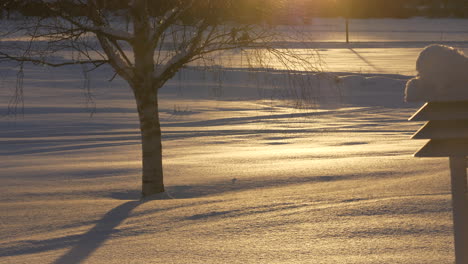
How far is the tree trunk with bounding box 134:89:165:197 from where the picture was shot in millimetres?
7148

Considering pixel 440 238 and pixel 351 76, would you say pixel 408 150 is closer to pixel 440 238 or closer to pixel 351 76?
pixel 440 238

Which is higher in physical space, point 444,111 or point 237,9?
point 237,9

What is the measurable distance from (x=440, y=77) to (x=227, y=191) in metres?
4.32

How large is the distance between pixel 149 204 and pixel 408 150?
436 centimetres

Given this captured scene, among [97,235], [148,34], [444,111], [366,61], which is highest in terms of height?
[366,61]

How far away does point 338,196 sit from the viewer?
251 inches

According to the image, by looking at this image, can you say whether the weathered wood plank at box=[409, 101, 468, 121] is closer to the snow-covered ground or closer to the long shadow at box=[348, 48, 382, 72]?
the snow-covered ground

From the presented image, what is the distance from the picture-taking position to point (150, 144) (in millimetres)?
7266

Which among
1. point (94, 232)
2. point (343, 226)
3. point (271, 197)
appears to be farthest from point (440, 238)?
point (94, 232)

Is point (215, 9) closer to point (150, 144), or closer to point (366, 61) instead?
point (150, 144)

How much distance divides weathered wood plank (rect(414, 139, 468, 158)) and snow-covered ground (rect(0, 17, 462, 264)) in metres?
1.30

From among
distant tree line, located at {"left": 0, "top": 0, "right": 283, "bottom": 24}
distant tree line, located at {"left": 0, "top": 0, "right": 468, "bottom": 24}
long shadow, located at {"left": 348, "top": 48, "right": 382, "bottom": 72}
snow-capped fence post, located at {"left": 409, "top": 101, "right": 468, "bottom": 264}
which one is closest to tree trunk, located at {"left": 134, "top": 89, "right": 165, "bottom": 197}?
distant tree line, located at {"left": 0, "top": 0, "right": 468, "bottom": 24}

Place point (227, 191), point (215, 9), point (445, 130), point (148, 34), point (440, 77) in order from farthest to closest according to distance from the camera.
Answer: point (227, 191) → point (148, 34) → point (215, 9) → point (445, 130) → point (440, 77)

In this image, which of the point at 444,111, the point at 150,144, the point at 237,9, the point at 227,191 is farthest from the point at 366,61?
the point at 444,111
